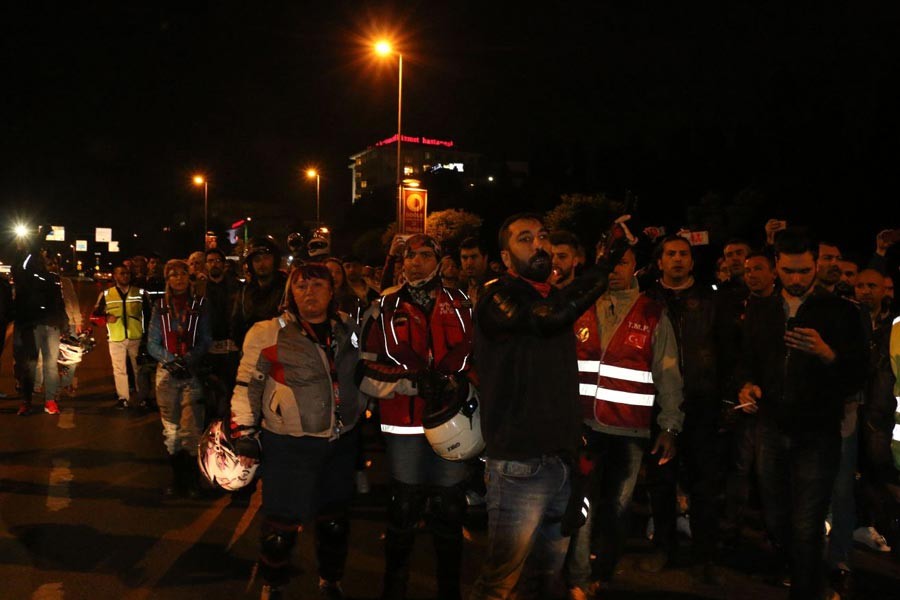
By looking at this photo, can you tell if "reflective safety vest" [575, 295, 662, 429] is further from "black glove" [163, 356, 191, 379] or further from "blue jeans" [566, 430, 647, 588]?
"black glove" [163, 356, 191, 379]

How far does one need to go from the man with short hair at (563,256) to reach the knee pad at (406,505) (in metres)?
1.60

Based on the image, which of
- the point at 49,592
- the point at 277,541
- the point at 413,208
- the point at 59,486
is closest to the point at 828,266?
the point at 277,541

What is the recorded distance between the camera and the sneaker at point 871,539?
6.12 m

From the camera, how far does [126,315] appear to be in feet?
37.8

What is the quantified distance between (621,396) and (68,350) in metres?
9.10

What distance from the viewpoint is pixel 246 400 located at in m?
4.58

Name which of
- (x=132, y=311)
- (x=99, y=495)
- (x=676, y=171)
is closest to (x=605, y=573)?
(x=99, y=495)

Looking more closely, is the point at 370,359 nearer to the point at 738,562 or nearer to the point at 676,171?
the point at 738,562

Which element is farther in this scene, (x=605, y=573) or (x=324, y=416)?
(x=605, y=573)

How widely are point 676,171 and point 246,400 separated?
67.9m

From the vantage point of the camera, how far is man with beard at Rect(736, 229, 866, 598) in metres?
4.52

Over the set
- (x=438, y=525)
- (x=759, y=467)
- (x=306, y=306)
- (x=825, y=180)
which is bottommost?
(x=438, y=525)

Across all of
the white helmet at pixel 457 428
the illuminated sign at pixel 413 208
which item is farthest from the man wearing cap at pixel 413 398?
the illuminated sign at pixel 413 208

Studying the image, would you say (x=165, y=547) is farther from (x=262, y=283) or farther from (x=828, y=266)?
(x=828, y=266)
